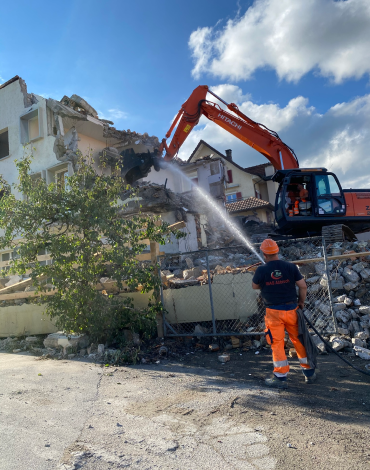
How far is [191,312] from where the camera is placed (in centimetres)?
693

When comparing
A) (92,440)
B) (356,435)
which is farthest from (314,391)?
(92,440)

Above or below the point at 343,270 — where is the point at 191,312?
below

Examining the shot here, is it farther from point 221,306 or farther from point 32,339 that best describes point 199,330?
point 32,339

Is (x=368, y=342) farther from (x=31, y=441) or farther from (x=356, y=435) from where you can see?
(x=31, y=441)

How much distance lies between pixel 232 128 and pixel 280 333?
8.91 metres

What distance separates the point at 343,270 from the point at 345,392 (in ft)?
13.1

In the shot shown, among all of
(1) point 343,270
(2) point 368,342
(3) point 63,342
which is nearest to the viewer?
(2) point 368,342

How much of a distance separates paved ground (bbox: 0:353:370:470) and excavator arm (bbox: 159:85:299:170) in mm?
7845

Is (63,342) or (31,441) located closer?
(31,441)

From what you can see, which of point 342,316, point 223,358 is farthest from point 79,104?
point 342,316

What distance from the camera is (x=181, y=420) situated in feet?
11.5

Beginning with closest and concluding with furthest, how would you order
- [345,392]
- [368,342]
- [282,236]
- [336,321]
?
[345,392] < [368,342] < [336,321] < [282,236]

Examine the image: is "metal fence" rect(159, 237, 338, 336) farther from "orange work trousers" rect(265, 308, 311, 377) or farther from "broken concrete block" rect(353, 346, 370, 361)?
"orange work trousers" rect(265, 308, 311, 377)

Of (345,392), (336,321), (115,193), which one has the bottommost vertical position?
(345,392)
